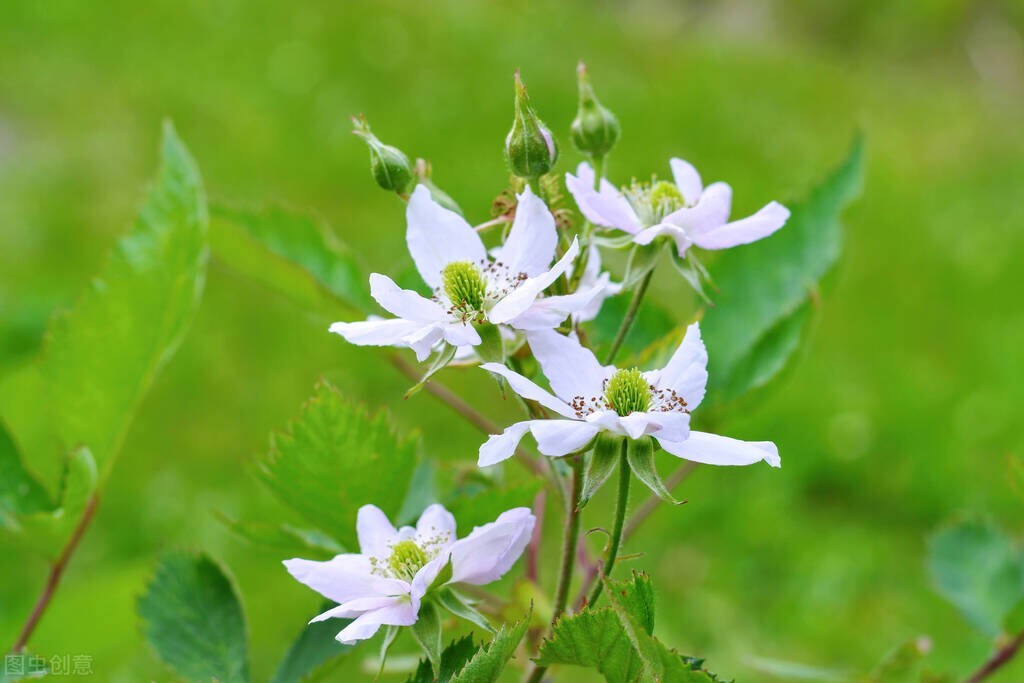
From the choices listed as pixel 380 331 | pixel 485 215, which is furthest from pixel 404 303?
pixel 485 215

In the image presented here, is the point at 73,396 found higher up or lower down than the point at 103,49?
lower down

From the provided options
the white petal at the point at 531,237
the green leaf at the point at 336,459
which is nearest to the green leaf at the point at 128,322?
the green leaf at the point at 336,459

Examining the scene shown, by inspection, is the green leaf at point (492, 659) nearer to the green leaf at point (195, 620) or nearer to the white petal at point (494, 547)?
the white petal at point (494, 547)

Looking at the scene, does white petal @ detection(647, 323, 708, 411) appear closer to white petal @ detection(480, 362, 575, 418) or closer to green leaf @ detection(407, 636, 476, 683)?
white petal @ detection(480, 362, 575, 418)

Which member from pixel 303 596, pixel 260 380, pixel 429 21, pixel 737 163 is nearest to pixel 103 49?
pixel 429 21

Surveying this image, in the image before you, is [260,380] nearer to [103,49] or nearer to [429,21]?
[103,49]

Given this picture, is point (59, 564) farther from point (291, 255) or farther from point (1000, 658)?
point (1000, 658)
